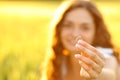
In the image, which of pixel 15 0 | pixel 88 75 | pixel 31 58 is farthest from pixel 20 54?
pixel 15 0

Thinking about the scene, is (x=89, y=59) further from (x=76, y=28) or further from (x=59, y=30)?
(x=59, y=30)

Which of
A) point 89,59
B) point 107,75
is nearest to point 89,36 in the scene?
point 107,75

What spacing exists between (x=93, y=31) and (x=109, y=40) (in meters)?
0.41

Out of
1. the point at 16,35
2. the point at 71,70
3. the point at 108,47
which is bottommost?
the point at 71,70

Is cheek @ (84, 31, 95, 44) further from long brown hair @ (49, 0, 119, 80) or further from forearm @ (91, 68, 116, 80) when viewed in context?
forearm @ (91, 68, 116, 80)

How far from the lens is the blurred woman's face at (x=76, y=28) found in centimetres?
349

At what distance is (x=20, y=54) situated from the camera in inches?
158

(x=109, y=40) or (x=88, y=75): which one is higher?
(x=109, y=40)

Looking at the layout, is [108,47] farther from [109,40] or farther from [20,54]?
[20,54]

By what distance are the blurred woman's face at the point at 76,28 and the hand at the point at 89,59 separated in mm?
859

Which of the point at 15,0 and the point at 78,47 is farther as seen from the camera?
the point at 15,0

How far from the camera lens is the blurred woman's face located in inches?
137

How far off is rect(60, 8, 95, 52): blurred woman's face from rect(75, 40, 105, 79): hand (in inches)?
33.8

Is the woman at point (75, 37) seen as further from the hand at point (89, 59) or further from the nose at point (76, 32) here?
the hand at point (89, 59)
